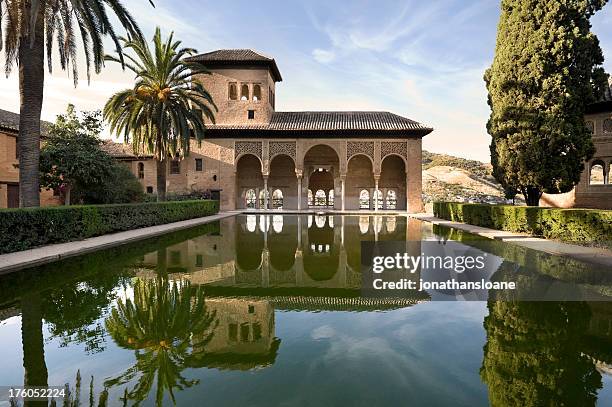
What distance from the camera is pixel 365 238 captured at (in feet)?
41.7

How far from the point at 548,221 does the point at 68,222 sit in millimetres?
15124

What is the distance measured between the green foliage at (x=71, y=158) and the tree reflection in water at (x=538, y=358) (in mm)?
17800

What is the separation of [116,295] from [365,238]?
8.86 metres

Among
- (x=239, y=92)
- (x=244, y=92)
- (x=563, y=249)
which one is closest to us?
(x=563, y=249)

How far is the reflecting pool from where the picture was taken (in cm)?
280

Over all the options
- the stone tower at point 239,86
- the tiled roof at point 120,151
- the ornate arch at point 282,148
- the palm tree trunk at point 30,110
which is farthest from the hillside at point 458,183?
the palm tree trunk at point 30,110

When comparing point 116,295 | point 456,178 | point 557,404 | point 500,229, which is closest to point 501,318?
point 557,404

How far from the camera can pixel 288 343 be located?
12.3 ft

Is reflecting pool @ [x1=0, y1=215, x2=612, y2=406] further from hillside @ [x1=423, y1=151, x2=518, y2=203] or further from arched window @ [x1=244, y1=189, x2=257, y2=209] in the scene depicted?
hillside @ [x1=423, y1=151, x2=518, y2=203]

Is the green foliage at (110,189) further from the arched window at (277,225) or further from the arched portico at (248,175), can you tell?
the arched portico at (248,175)

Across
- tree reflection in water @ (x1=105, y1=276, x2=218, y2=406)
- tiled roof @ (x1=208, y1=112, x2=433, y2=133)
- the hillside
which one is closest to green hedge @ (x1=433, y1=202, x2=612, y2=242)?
tree reflection in water @ (x1=105, y1=276, x2=218, y2=406)

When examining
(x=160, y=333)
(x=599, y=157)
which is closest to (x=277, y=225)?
(x=160, y=333)

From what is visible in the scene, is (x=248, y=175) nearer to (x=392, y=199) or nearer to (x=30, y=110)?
(x=392, y=199)

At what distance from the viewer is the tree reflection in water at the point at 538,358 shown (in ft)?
9.00
